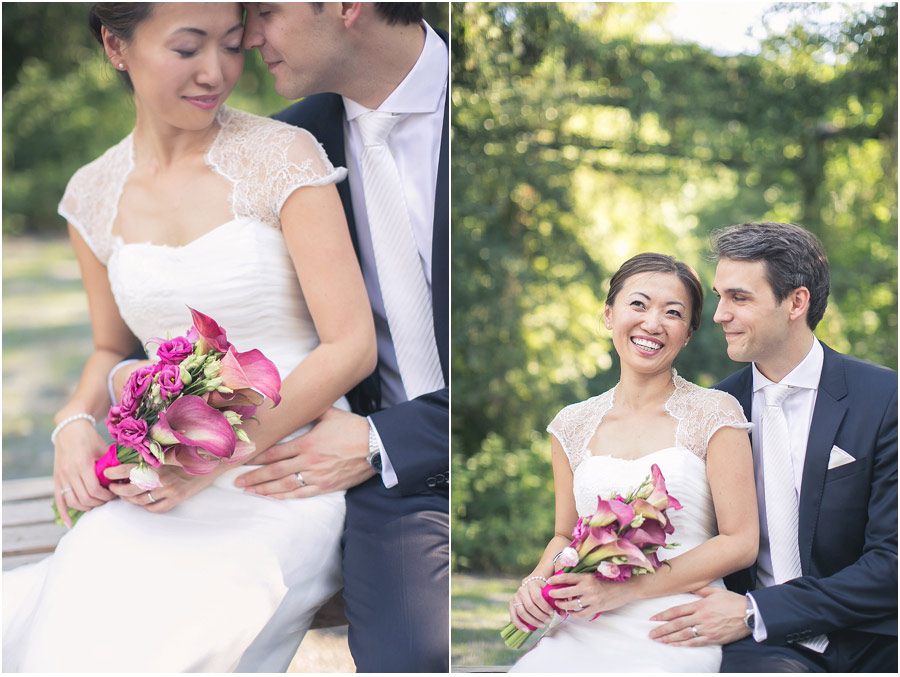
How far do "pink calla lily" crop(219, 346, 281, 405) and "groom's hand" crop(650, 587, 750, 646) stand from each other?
1.30 meters

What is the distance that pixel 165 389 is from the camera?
2.51 meters

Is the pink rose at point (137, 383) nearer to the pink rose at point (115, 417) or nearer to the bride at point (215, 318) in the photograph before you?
the pink rose at point (115, 417)

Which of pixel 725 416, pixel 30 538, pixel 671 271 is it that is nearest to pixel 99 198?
pixel 30 538

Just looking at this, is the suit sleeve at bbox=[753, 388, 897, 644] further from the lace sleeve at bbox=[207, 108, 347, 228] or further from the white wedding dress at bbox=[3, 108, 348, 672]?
the lace sleeve at bbox=[207, 108, 347, 228]

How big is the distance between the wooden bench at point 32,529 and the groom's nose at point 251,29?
1.84 meters

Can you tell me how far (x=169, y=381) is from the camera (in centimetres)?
252

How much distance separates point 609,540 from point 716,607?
0.41 m

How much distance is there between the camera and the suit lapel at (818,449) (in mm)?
2588

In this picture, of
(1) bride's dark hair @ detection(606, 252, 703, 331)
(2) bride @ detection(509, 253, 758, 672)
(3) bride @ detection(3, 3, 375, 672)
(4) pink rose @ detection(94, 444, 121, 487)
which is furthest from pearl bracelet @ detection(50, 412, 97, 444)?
(1) bride's dark hair @ detection(606, 252, 703, 331)

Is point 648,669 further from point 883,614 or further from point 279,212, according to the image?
point 279,212

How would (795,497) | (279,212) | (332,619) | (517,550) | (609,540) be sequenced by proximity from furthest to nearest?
1. (517,550)
2. (332,619)
3. (279,212)
4. (795,497)
5. (609,540)

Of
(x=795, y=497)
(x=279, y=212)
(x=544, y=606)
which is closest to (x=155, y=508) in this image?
(x=279, y=212)

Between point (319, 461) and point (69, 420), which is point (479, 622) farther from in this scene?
point (69, 420)

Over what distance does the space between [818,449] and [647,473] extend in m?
0.50
